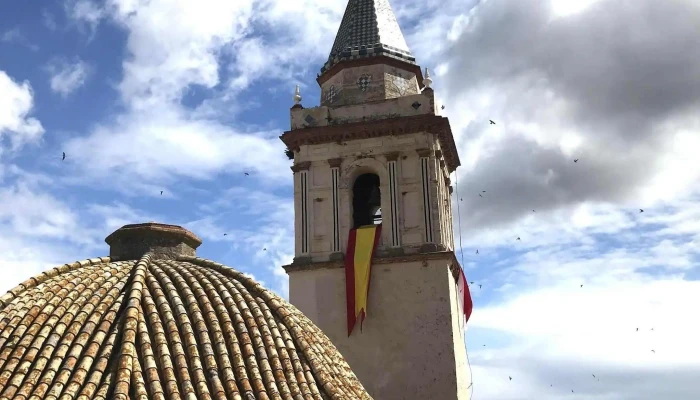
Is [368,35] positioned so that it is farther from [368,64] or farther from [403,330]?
[403,330]

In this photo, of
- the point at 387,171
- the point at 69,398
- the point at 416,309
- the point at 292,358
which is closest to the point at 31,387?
the point at 69,398

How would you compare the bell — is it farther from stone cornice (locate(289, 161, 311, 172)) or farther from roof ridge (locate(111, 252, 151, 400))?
roof ridge (locate(111, 252, 151, 400))

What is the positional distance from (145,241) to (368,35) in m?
11.7

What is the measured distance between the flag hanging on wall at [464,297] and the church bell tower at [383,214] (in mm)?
568

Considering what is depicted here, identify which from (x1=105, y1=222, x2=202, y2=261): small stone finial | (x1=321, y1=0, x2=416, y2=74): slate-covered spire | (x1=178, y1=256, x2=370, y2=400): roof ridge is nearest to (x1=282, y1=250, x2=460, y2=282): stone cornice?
(x1=321, y1=0, x2=416, y2=74): slate-covered spire

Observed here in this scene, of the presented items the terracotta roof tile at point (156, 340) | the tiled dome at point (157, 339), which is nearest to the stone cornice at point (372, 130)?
the tiled dome at point (157, 339)

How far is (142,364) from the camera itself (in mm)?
7137

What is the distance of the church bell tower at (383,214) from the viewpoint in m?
16.7

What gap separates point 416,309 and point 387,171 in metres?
3.31

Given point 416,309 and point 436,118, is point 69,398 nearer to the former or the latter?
point 416,309

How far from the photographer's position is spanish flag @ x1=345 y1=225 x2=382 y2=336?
17062 mm

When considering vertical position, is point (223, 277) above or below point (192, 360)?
above

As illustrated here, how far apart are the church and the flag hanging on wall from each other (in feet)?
0.31

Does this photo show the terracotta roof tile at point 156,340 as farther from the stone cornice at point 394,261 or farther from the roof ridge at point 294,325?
the stone cornice at point 394,261
